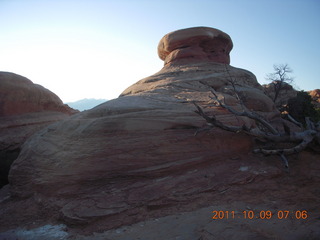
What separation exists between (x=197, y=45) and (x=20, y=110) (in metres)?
8.72

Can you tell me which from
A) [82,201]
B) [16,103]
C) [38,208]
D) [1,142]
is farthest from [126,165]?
[16,103]

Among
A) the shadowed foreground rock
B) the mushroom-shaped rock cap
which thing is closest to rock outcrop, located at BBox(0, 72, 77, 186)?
the shadowed foreground rock

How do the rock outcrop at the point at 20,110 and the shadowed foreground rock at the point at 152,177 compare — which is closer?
the shadowed foreground rock at the point at 152,177

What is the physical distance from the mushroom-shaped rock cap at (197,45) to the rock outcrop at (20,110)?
21.8ft

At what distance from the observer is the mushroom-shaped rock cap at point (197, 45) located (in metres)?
9.80

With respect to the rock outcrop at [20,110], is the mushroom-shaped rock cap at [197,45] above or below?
above

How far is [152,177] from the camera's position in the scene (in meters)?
4.85

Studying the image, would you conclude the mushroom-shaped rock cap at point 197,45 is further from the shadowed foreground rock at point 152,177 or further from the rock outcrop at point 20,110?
the rock outcrop at point 20,110

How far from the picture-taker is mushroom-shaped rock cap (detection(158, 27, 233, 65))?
9.80m

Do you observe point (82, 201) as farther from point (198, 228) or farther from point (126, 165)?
point (198, 228)
